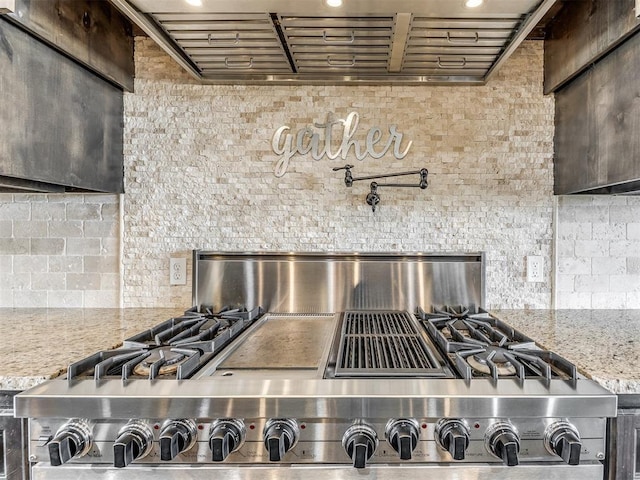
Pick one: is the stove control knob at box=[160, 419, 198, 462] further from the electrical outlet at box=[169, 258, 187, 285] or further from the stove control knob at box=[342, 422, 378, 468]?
the electrical outlet at box=[169, 258, 187, 285]

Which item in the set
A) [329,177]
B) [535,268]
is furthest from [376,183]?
[535,268]

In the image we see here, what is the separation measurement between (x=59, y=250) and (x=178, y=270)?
0.60 meters

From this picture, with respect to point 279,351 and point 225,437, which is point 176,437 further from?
point 279,351

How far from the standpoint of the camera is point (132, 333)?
1559 millimetres

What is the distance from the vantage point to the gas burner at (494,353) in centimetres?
111

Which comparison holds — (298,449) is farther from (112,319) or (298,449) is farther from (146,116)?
(146,116)

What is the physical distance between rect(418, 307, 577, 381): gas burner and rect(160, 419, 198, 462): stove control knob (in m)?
0.71

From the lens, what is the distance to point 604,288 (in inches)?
77.0

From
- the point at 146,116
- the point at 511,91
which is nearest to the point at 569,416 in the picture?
the point at 511,91

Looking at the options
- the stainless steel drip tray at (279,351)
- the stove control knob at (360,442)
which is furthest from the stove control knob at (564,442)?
the stainless steel drip tray at (279,351)

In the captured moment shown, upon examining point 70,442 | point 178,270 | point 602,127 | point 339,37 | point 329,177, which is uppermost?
point 339,37

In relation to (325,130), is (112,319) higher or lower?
lower

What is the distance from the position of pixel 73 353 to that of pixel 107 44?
4.42ft

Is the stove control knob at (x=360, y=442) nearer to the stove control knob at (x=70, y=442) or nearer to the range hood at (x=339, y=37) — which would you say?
the stove control knob at (x=70, y=442)
